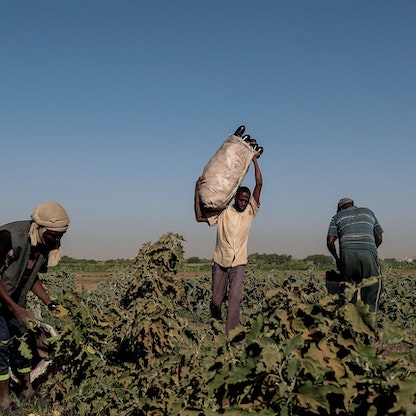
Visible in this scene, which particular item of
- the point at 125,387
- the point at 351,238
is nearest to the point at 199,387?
the point at 125,387

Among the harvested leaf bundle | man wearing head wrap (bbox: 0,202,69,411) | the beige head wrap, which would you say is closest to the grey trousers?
the harvested leaf bundle

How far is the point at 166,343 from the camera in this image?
3.98 meters

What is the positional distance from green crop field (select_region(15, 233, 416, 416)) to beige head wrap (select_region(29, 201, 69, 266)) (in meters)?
0.51

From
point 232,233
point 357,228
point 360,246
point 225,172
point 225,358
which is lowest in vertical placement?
point 225,358

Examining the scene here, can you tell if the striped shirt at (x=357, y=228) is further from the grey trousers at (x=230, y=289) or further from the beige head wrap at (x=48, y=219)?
the beige head wrap at (x=48, y=219)

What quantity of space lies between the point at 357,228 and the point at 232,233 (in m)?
1.62

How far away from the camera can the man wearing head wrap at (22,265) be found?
13.2 ft

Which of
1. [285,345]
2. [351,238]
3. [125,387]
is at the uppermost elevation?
[351,238]

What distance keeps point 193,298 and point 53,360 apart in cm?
537

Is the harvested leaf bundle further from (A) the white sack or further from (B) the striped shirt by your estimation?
(B) the striped shirt

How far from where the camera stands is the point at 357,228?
263 inches

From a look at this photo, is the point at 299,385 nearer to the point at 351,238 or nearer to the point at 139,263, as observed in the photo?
the point at 139,263

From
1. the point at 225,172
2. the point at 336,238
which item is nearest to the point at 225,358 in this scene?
the point at 225,172

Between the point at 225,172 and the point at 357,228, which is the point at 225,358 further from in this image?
the point at 357,228
